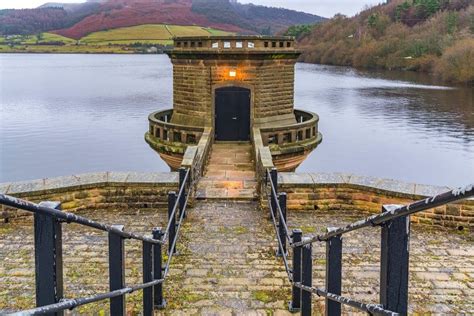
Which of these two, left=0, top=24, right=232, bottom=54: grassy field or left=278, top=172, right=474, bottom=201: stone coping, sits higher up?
left=0, top=24, right=232, bottom=54: grassy field

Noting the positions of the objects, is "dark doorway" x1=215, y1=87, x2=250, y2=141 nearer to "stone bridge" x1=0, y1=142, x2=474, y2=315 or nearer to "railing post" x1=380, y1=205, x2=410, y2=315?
"stone bridge" x1=0, y1=142, x2=474, y2=315

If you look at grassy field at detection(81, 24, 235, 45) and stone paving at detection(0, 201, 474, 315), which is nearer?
stone paving at detection(0, 201, 474, 315)

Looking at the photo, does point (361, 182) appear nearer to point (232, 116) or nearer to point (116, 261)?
point (116, 261)

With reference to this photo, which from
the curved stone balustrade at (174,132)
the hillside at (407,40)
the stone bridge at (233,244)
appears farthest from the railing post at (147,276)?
the hillside at (407,40)

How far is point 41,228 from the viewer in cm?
202

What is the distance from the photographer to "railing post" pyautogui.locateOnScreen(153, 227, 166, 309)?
432 centimetres

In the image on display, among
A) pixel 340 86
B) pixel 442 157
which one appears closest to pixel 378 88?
pixel 340 86

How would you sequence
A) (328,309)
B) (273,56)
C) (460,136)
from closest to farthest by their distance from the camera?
(328,309)
(273,56)
(460,136)

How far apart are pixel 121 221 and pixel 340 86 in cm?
5310

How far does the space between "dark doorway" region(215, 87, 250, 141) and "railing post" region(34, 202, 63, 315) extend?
15.3m

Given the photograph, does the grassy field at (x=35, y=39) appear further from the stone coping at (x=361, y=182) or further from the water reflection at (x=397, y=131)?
the stone coping at (x=361, y=182)

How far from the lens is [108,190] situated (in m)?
8.27

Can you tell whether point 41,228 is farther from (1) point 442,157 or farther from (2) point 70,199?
(1) point 442,157

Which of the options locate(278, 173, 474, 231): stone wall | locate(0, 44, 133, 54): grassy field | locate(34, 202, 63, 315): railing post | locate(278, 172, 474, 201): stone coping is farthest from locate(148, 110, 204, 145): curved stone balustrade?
locate(0, 44, 133, 54): grassy field
